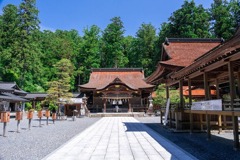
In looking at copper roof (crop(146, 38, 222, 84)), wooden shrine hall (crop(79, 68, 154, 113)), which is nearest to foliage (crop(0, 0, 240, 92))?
wooden shrine hall (crop(79, 68, 154, 113))

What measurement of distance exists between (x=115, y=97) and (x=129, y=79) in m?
6.12

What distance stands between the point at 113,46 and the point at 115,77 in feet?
46.7

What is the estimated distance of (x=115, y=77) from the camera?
36281mm

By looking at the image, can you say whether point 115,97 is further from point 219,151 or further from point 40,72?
point 219,151

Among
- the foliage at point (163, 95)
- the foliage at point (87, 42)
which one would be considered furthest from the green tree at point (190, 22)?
the foliage at point (163, 95)

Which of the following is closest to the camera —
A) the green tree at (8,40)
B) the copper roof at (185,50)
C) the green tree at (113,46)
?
the copper roof at (185,50)

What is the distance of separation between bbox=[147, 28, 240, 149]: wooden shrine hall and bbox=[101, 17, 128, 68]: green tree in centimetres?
3270

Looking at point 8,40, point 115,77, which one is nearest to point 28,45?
point 8,40

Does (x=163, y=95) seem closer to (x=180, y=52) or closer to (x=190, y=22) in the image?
(x=180, y=52)

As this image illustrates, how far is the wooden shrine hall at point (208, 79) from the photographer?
704 centimetres

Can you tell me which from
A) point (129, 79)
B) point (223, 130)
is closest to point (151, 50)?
point (129, 79)

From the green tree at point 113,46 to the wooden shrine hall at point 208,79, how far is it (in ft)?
107

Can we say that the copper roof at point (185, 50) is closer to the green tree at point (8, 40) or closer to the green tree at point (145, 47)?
the green tree at point (145, 47)

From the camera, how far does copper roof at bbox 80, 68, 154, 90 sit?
110ft
